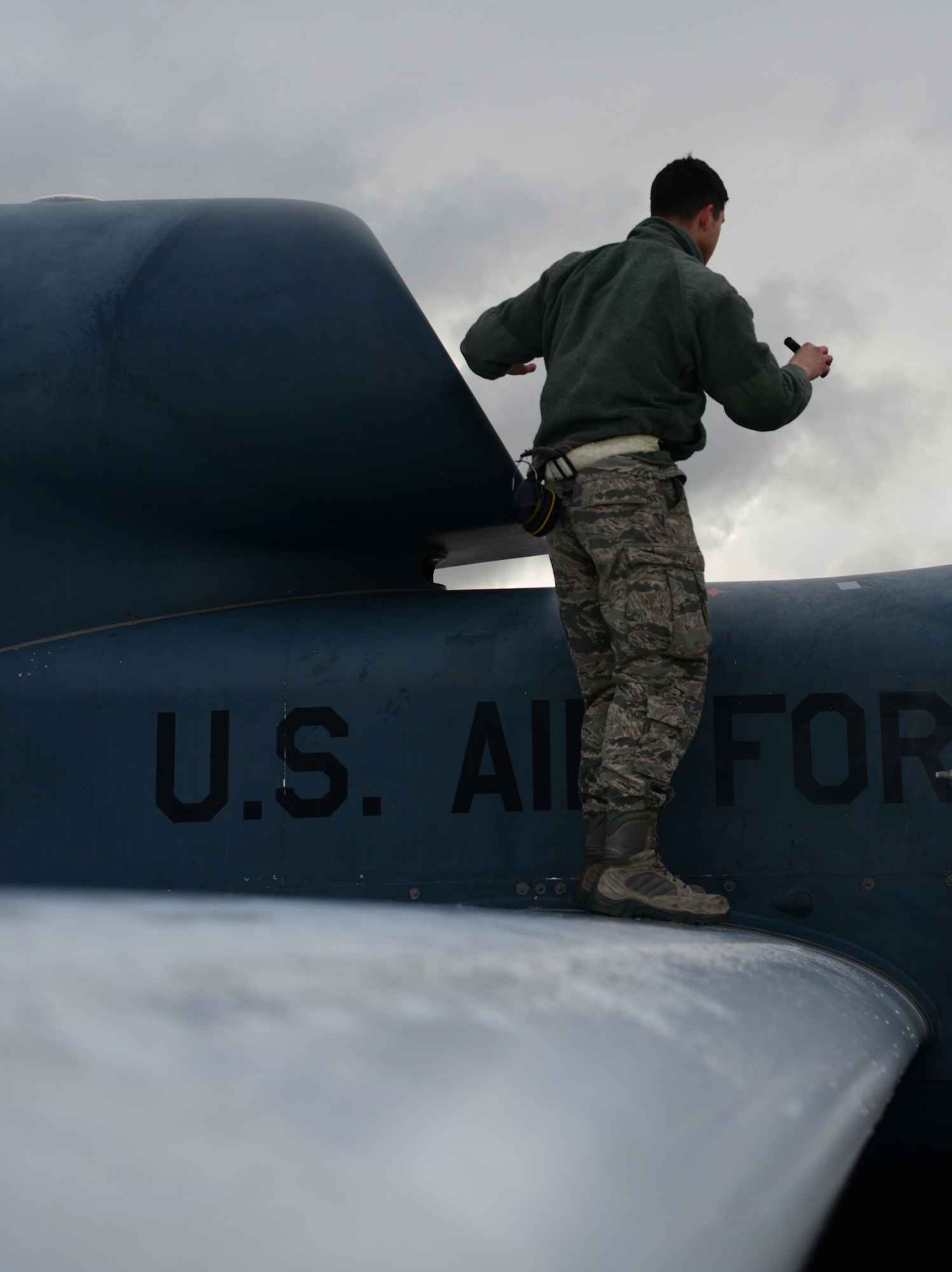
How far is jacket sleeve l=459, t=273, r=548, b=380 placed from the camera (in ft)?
6.49

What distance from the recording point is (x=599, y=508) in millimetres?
1720

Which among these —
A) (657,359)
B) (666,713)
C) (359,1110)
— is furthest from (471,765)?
(359,1110)

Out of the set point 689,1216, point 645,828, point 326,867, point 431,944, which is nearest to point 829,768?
point 645,828

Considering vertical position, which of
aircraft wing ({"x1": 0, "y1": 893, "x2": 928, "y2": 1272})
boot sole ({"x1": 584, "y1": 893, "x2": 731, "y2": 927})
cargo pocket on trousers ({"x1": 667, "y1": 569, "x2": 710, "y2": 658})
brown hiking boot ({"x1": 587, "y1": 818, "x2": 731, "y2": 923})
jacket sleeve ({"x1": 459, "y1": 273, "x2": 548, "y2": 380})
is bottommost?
boot sole ({"x1": 584, "y1": 893, "x2": 731, "y2": 927})

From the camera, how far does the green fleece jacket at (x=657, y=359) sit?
5.72 ft

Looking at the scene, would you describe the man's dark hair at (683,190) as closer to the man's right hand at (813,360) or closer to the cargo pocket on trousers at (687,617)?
the man's right hand at (813,360)

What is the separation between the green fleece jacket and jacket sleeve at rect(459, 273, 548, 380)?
12 cm

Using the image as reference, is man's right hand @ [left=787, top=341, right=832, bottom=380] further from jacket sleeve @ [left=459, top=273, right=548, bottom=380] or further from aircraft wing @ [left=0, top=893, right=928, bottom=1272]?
aircraft wing @ [left=0, top=893, right=928, bottom=1272]

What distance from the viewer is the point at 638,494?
1701 mm

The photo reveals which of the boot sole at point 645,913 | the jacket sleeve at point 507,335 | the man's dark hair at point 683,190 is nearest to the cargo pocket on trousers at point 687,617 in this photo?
the boot sole at point 645,913

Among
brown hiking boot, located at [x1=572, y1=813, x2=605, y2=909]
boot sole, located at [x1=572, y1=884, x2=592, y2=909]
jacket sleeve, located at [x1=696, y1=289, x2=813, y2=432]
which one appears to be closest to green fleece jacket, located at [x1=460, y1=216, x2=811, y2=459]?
jacket sleeve, located at [x1=696, y1=289, x2=813, y2=432]

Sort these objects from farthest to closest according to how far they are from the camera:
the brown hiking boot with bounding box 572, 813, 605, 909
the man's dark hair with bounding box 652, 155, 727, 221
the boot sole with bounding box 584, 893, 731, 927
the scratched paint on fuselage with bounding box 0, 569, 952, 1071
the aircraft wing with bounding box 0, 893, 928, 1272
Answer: the man's dark hair with bounding box 652, 155, 727, 221, the scratched paint on fuselage with bounding box 0, 569, 952, 1071, the brown hiking boot with bounding box 572, 813, 605, 909, the boot sole with bounding box 584, 893, 731, 927, the aircraft wing with bounding box 0, 893, 928, 1272

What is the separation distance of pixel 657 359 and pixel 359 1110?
5.35ft

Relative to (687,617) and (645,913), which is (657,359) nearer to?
(687,617)
